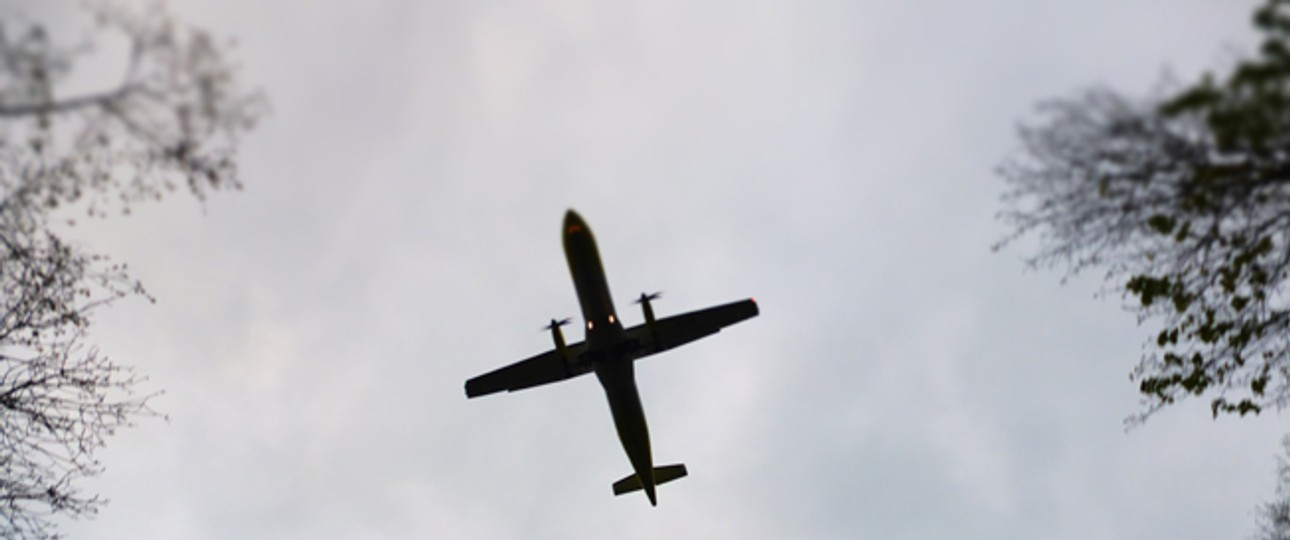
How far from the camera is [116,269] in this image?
659 inches

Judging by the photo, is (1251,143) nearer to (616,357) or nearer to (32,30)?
(32,30)

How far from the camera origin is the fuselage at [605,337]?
26.5m

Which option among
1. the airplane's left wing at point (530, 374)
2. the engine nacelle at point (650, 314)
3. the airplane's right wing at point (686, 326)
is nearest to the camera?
the engine nacelle at point (650, 314)

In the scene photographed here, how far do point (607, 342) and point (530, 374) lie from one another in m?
4.57

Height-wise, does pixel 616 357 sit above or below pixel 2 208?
above

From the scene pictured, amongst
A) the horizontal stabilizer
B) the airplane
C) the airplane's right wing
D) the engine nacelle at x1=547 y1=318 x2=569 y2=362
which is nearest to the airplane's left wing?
the airplane

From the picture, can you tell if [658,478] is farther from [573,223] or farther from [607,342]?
[573,223]

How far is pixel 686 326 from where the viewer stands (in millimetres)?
29344

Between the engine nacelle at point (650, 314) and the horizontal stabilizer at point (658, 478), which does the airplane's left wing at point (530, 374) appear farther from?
the horizontal stabilizer at point (658, 478)

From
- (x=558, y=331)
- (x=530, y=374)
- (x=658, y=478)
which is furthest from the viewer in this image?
(x=658, y=478)

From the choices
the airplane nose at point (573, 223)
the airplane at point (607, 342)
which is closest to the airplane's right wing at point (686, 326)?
the airplane at point (607, 342)

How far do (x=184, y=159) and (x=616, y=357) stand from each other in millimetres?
19105

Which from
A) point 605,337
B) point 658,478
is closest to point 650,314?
point 605,337

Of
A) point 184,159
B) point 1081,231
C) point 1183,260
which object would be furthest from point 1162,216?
point 184,159
